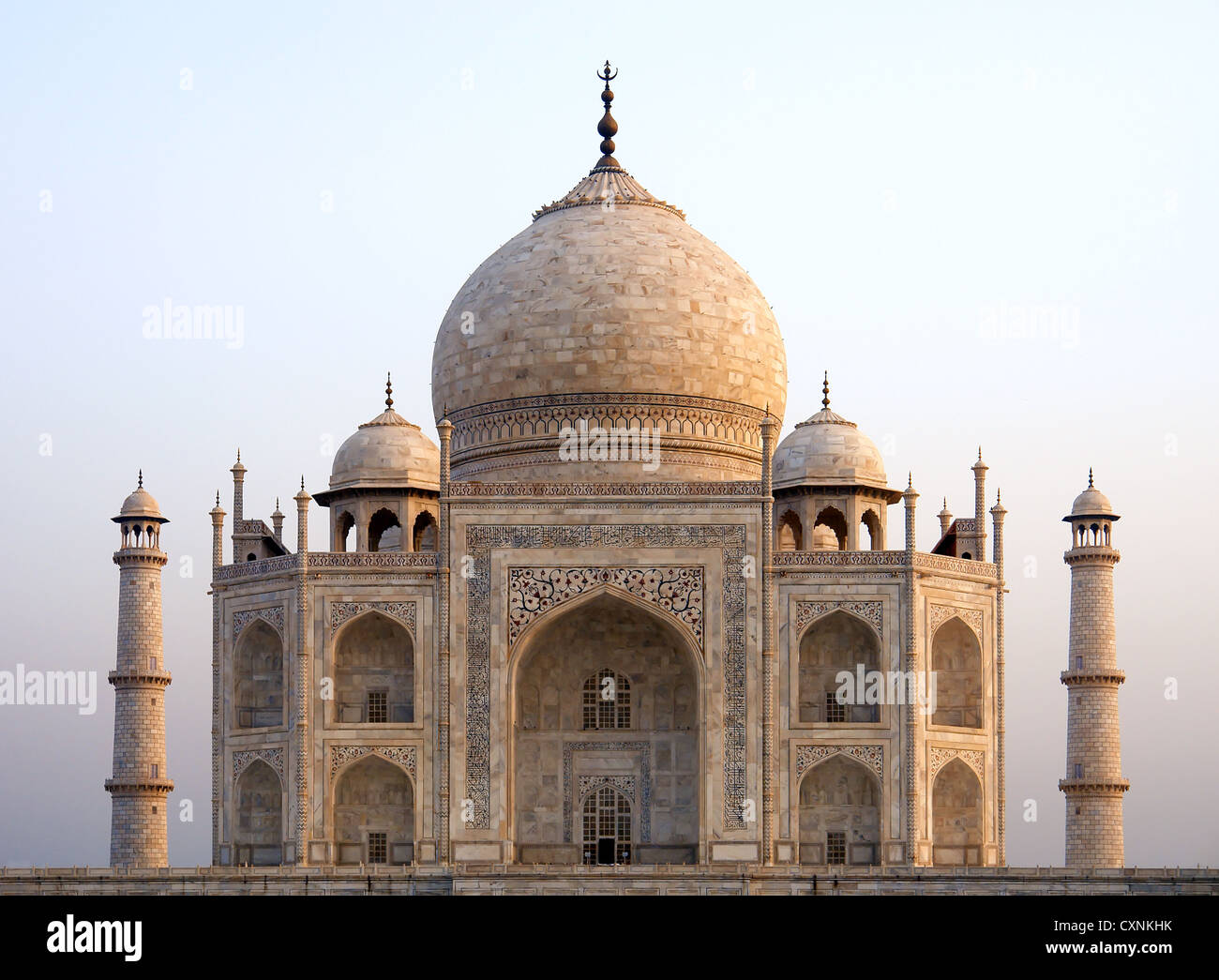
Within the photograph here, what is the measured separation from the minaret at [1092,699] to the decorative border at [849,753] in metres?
6.27

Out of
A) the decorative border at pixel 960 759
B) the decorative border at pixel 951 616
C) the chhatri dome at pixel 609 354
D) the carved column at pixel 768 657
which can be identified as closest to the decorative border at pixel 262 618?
the chhatri dome at pixel 609 354

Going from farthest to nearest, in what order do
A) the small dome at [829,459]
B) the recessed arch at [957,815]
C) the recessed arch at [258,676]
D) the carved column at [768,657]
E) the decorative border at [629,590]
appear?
1. the small dome at [829,459]
2. the recessed arch at [258,676]
3. the recessed arch at [957,815]
4. the decorative border at [629,590]
5. the carved column at [768,657]

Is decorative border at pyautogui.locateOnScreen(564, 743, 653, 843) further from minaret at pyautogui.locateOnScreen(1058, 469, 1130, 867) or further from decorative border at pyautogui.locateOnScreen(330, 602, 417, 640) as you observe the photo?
minaret at pyautogui.locateOnScreen(1058, 469, 1130, 867)

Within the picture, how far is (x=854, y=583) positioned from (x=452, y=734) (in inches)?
220

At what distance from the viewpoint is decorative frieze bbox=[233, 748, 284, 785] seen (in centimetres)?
2928

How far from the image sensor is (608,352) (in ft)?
105

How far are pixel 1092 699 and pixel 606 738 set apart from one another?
8.84m

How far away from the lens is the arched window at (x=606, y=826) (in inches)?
1161

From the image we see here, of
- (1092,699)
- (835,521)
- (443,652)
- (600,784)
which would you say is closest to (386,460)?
(443,652)

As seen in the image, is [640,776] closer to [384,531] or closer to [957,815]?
[957,815]

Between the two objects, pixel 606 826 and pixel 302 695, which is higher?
pixel 302 695

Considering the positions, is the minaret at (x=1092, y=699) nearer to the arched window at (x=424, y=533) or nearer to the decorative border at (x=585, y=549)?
the decorative border at (x=585, y=549)
